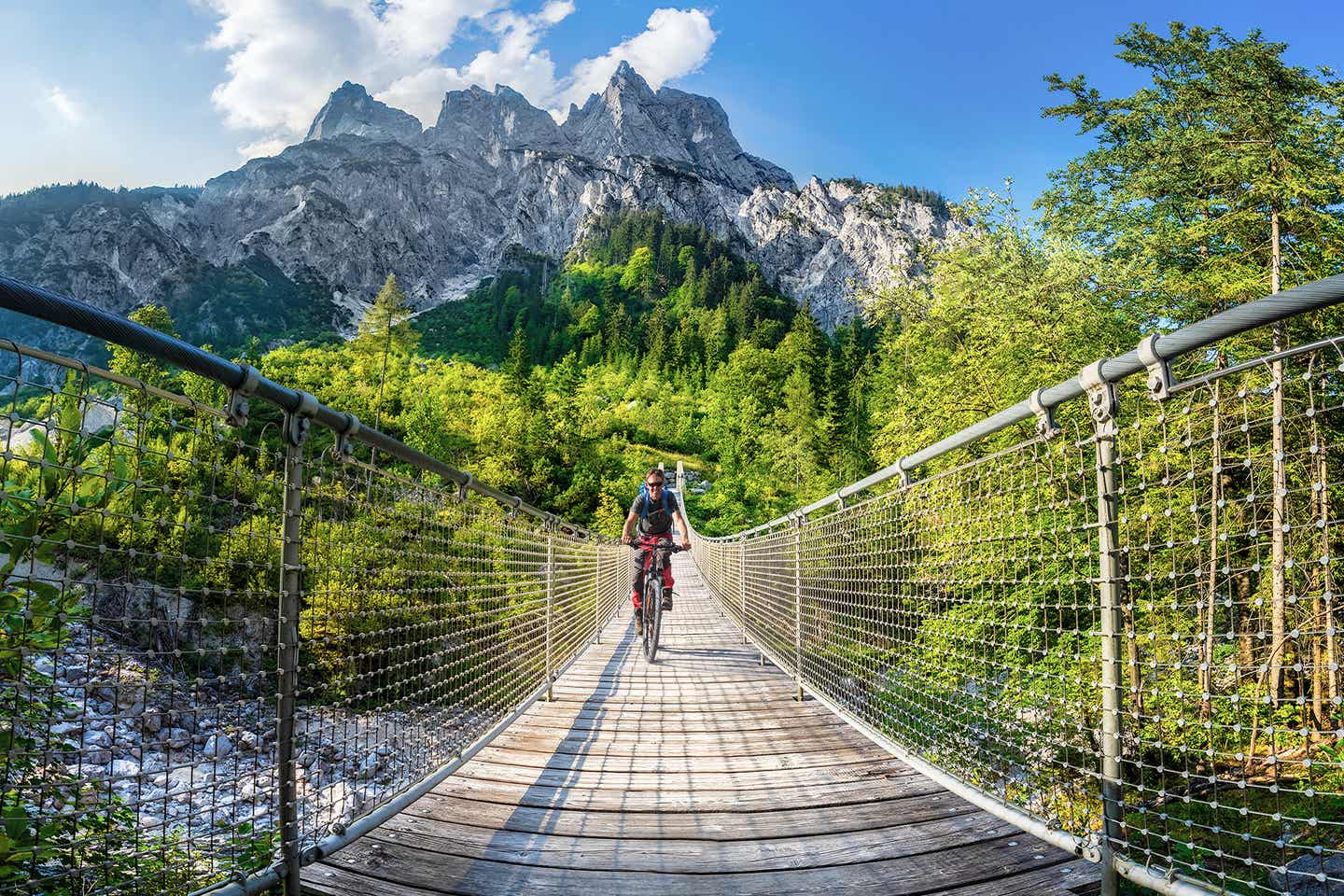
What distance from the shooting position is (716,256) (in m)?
94.0

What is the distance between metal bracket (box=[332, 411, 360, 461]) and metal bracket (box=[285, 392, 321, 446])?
4.1 inches

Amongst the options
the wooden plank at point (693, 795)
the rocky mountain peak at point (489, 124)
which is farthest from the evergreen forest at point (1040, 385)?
the rocky mountain peak at point (489, 124)

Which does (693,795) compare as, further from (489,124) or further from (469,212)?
(489,124)

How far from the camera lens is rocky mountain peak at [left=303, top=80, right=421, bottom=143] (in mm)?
160500

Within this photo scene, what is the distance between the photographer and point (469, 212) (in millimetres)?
126375

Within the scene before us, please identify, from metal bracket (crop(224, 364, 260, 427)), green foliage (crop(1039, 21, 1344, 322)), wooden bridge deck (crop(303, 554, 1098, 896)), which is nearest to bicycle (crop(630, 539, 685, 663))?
wooden bridge deck (crop(303, 554, 1098, 896))

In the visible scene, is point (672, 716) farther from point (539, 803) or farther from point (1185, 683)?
point (1185, 683)

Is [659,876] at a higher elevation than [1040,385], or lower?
lower

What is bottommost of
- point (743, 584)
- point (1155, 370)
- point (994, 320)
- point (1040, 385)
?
point (743, 584)

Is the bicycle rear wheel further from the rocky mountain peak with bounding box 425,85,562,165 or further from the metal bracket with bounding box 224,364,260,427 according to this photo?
the rocky mountain peak with bounding box 425,85,562,165

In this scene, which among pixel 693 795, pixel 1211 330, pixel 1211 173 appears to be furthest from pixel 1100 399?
pixel 1211 173

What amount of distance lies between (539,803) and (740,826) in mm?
708

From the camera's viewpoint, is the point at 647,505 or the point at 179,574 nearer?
the point at 179,574

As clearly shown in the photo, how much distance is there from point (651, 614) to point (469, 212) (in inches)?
5230
